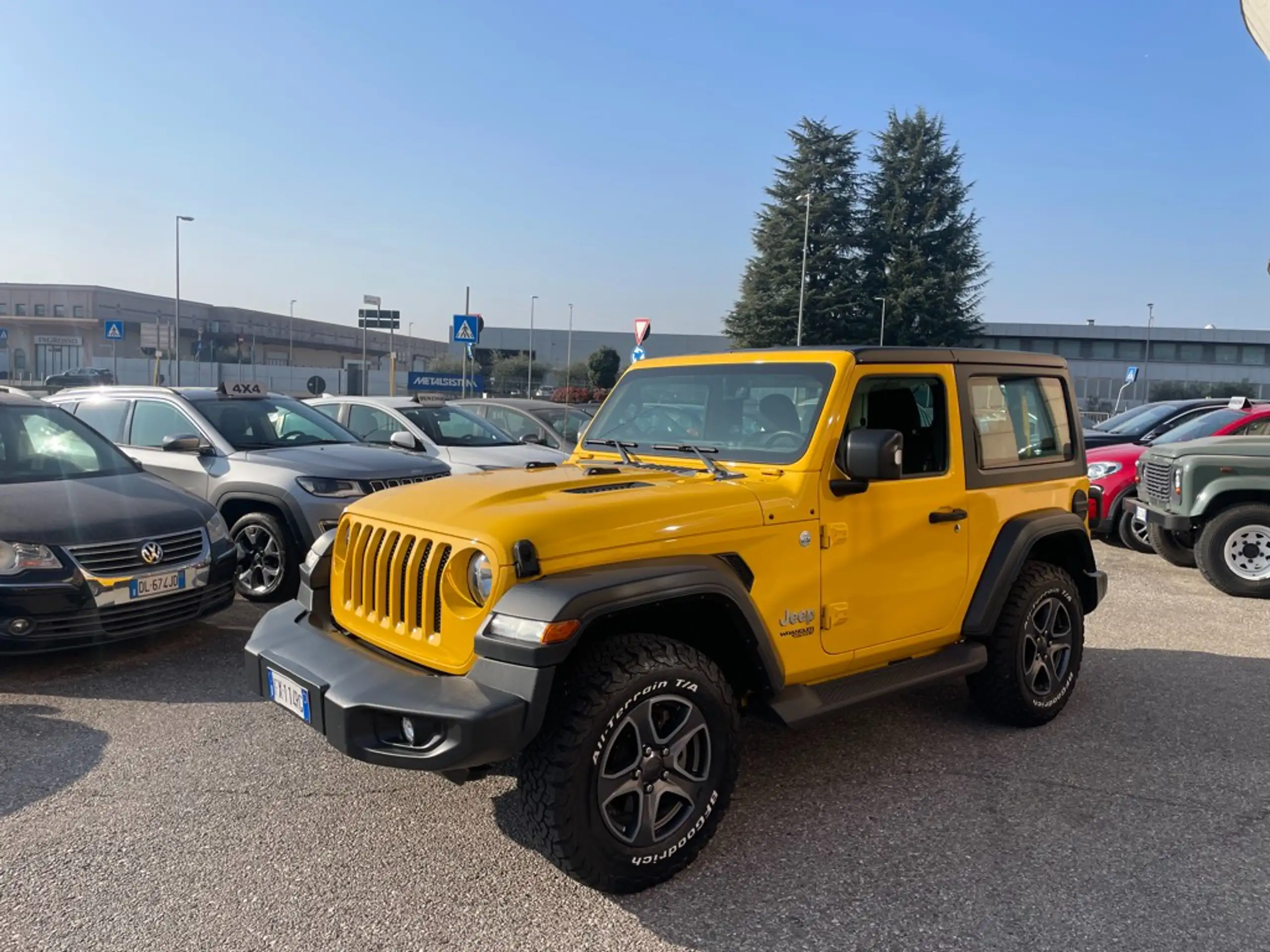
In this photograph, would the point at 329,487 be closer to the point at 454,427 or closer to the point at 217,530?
the point at 217,530

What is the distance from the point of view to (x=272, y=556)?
6.85m

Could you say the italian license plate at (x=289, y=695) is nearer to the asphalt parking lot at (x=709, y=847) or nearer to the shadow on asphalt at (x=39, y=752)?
the asphalt parking lot at (x=709, y=847)

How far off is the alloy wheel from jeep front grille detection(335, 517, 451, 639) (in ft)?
Result: 2.51

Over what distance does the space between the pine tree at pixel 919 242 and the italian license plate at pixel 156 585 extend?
40140 millimetres

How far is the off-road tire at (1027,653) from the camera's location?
14.8 feet

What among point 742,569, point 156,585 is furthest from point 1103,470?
point 156,585

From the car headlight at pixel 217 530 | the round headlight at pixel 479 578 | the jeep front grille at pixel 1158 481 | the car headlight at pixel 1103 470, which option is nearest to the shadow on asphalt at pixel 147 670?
the car headlight at pixel 217 530

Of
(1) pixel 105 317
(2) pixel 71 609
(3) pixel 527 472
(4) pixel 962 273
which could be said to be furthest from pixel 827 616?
(1) pixel 105 317

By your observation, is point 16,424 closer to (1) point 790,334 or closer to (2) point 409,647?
(2) point 409,647

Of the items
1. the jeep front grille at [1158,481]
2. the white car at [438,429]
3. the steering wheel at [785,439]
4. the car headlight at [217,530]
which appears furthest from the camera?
the white car at [438,429]

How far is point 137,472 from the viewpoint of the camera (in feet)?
20.9

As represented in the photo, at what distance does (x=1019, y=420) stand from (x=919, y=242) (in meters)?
42.3

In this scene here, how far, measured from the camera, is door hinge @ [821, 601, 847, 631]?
3701 mm

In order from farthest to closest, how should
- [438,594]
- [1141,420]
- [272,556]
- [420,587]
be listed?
[1141,420] < [272,556] < [420,587] < [438,594]
